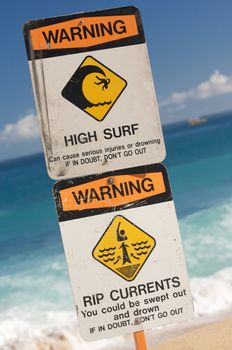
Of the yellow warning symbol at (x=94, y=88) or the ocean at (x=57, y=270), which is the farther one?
the ocean at (x=57, y=270)

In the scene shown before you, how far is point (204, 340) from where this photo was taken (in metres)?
4.92

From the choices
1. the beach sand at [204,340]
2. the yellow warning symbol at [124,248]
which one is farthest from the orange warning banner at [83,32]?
the beach sand at [204,340]

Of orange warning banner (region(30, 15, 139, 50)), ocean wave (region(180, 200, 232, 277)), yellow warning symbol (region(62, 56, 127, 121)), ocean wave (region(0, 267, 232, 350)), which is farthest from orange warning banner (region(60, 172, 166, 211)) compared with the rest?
ocean wave (region(180, 200, 232, 277))

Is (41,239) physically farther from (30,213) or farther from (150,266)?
(150,266)

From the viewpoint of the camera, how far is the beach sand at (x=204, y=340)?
476 cm

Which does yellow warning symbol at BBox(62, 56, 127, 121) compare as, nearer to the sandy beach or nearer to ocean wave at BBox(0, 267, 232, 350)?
the sandy beach

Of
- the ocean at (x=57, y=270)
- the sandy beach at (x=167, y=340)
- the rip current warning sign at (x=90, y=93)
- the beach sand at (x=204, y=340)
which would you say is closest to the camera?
the rip current warning sign at (x=90, y=93)

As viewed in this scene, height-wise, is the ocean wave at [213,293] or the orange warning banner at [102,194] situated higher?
the orange warning banner at [102,194]

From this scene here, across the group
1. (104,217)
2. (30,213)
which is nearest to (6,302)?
(104,217)

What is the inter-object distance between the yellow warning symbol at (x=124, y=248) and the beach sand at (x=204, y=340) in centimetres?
293

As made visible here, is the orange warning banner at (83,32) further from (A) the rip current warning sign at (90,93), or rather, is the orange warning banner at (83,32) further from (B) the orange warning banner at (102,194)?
(B) the orange warning banner at (102,194)

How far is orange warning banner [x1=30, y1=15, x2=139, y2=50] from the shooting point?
196 cm

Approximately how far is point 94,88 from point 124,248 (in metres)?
0.55

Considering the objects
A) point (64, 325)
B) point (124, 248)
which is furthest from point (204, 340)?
point (124, 248)
